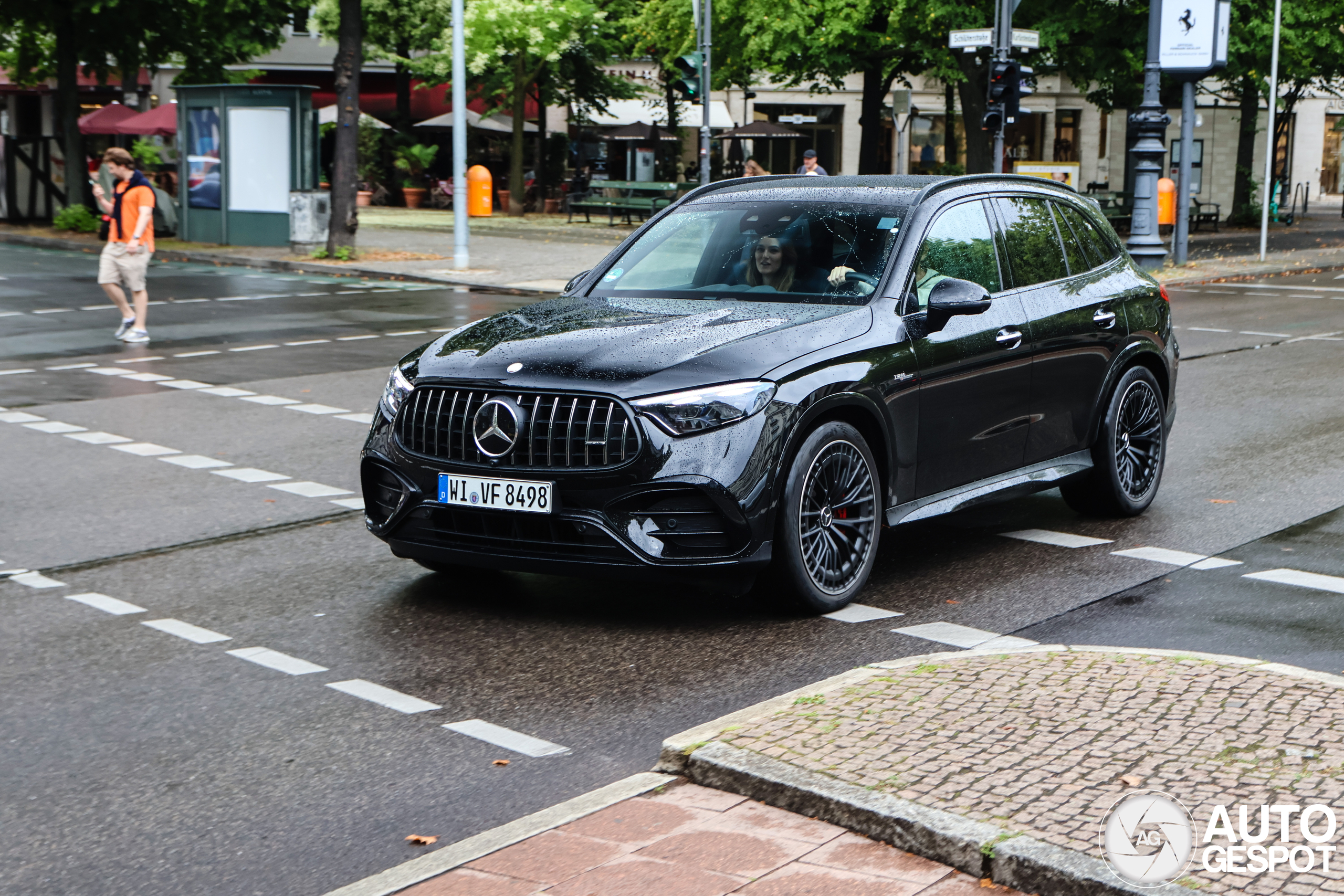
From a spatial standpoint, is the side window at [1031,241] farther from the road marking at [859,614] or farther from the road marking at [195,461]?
the road marking at [195,461]

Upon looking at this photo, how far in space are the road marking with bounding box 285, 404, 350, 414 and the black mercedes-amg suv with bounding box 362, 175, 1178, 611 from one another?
182 inches

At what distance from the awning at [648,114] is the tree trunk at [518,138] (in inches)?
174

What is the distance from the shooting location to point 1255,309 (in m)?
20.8

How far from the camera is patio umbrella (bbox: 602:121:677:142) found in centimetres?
4784

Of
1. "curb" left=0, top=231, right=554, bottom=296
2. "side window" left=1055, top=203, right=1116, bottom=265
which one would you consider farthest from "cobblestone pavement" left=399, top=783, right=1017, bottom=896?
"curb" left=0, top=231, right=554, bottom=296

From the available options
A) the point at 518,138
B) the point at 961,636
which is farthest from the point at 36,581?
the point at 518,138

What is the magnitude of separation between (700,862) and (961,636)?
8.07ft

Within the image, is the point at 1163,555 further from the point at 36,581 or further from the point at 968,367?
the point at 36,581

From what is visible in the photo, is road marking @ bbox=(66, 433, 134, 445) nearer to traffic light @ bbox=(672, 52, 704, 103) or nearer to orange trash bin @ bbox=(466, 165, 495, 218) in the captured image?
traffic light @ bbox=(672, 52, 704, 103)

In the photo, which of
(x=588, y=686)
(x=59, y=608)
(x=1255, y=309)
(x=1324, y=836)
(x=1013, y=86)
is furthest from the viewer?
(x=1013, y=86)

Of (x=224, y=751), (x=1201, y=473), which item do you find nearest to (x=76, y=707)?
(x=224, y=751)

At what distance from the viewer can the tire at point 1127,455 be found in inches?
308

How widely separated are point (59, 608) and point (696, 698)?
2741 millimetres

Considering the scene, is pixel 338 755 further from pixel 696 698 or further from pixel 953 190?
pixel 953 190
